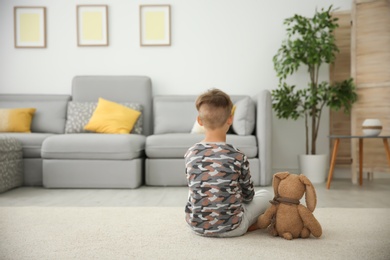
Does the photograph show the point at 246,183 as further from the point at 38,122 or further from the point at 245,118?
the point at 38,122

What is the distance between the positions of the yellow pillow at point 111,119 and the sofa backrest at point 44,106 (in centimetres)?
43

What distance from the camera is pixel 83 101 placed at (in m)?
4.38

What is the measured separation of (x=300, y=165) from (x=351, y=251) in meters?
2.54

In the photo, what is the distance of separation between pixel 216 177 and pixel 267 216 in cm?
35

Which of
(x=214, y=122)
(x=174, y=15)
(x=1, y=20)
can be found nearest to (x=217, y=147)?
(x=214, y=122)

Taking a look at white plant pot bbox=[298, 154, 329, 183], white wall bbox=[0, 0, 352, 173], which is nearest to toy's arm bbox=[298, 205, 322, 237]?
white plant pot bbox=[298, 154, 329, 183]

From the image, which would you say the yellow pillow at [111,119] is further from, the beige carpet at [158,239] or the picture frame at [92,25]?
the beige carpet at [158,239]

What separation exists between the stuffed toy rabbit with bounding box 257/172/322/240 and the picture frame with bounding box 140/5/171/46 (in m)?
3.07

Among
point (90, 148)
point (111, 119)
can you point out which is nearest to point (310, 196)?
point (90, 148)

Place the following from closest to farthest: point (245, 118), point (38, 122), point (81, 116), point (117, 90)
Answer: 1. point (245, 118)
2. point (81, 116)
3. point (38, 122)
4. point (117, 90)

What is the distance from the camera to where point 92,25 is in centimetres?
461

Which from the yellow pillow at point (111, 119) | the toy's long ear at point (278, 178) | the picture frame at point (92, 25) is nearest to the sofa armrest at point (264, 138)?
the yellow pillow at point (111, 119)

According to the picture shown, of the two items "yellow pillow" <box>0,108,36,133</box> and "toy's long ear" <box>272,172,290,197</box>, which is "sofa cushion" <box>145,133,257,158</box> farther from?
"toy's long ear" <box>272,172,290,197</box>

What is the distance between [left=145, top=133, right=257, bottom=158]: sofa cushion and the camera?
11.8 feet
